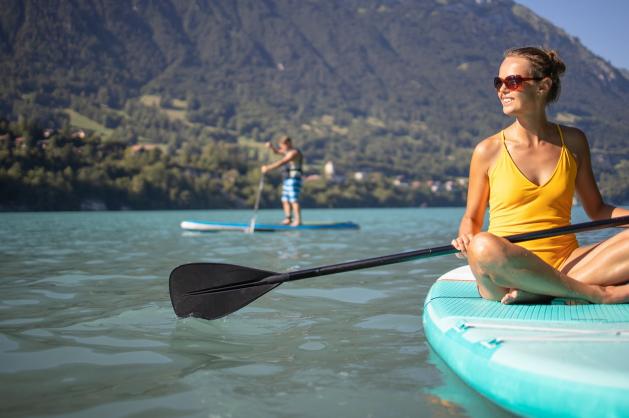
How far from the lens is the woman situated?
3785mm

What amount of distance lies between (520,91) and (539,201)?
0.69 m

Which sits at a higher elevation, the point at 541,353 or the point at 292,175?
the point at 292,175

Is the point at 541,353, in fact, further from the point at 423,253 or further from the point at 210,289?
the point at 210,289

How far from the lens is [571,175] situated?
13.5 ft

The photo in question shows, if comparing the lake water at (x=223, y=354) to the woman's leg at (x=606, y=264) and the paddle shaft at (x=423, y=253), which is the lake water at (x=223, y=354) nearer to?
the paddle shaft at (x=423, y=253)

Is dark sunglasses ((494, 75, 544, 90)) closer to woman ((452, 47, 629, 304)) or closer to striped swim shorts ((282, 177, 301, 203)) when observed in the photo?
woman ((452, 47, 629, 304))

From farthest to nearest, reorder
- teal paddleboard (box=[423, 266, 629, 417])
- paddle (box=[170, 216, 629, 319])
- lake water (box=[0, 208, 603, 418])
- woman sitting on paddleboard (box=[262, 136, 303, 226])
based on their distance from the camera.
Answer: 1. woman sitting on paddleboard (box=[262, 136, 303, 226])
2. paddle (box=[170, 216, 629, 319])
3. lake water (box=[0, 208, 603, 418])
4. teal paddleboard (box=[423, 266, 629, 417])

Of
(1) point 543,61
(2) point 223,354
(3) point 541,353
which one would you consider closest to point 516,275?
(3) point 541,353

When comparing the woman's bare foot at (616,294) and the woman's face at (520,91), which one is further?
the woman's face at (520,91)

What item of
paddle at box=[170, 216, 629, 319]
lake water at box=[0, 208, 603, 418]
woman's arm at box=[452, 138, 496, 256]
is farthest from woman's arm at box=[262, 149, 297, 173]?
woman's arm at box=[452, 138, 496, 256]

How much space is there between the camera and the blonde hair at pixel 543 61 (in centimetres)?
402

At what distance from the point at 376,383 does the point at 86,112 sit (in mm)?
164047

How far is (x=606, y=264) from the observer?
12.3 ft

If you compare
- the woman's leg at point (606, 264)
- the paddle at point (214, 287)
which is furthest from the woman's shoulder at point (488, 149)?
the paddle at point (214, 287)
